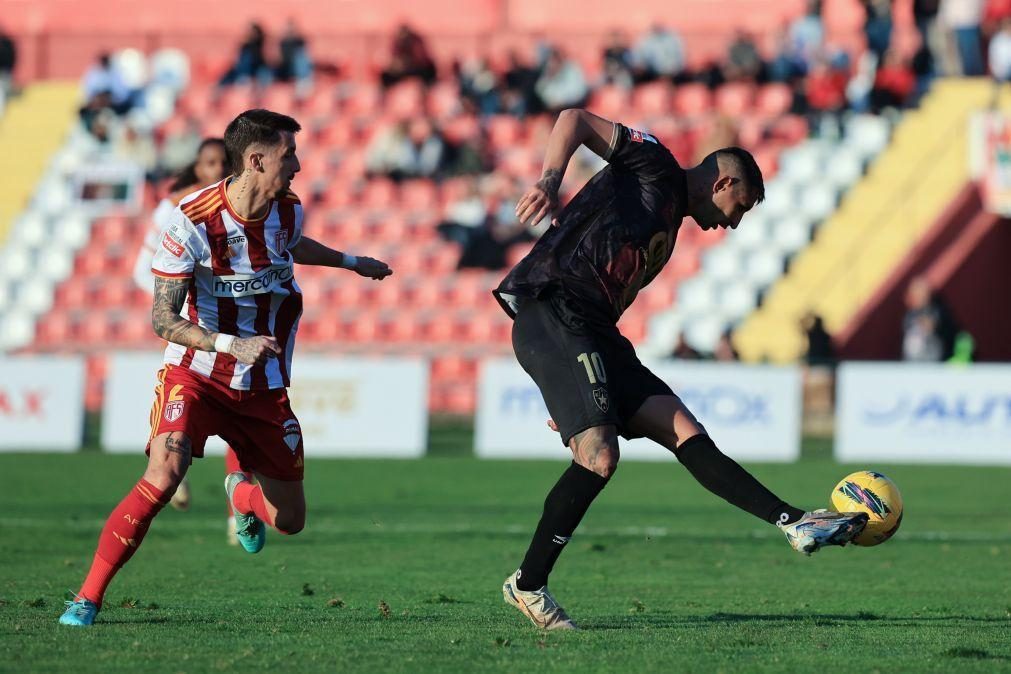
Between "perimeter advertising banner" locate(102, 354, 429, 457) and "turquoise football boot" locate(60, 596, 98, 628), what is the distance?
454 inches

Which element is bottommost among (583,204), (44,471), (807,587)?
(44,471)

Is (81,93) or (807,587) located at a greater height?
(81,93)

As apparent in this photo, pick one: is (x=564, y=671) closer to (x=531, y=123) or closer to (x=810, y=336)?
(x=810, y=336)

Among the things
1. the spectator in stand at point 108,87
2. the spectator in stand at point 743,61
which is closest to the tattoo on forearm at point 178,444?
the spectator in stand at point 743,61

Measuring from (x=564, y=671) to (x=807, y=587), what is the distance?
3302mm

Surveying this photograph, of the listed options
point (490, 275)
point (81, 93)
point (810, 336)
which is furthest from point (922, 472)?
point (81, 93)

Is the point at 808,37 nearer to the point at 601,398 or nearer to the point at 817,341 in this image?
the point at 817,341

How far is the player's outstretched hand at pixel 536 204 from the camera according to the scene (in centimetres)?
632

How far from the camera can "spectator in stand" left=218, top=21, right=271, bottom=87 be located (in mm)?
27641

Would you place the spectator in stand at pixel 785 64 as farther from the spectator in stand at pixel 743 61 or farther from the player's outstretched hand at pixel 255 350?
the player's outstretched hand at pixel 255 350

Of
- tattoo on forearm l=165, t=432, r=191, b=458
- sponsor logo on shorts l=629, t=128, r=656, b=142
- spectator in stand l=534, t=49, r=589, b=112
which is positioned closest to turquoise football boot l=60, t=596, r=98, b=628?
tattoo on forearm l=165, t=432, r=191, b=458

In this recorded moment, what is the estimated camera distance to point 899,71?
24609mm

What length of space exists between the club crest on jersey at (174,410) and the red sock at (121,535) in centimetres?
30

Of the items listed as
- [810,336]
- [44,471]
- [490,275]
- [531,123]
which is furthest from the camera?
[531,123]
